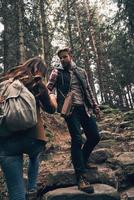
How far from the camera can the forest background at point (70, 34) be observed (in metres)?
20.6

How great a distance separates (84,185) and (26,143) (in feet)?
7.60

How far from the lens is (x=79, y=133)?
6551 mm

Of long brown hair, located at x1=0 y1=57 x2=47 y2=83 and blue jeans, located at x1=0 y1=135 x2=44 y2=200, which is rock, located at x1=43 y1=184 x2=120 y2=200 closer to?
blue jeans, located at x1=0 y1=135 x2=44 y2=200

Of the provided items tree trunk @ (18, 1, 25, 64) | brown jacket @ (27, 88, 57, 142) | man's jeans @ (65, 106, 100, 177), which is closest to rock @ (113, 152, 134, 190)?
man's jeans @ (65, 106, 100, 177)

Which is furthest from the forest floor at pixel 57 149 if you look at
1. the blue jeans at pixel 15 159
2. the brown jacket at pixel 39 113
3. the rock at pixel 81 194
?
the blue jeans at pixel 15 159

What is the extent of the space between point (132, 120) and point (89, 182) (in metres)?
9.07

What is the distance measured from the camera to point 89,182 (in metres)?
6.96

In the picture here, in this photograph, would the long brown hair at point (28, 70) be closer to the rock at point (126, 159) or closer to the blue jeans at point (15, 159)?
the blue jeans at point (15, 159)

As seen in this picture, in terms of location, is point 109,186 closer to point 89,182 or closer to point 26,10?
point 89,182

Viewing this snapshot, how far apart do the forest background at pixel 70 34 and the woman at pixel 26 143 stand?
4691mm

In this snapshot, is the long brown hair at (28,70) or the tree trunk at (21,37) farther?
the tree trunk at (21,37)

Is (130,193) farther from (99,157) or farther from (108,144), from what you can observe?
(108,144)

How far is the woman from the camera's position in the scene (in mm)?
4281

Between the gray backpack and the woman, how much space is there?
11 cm
